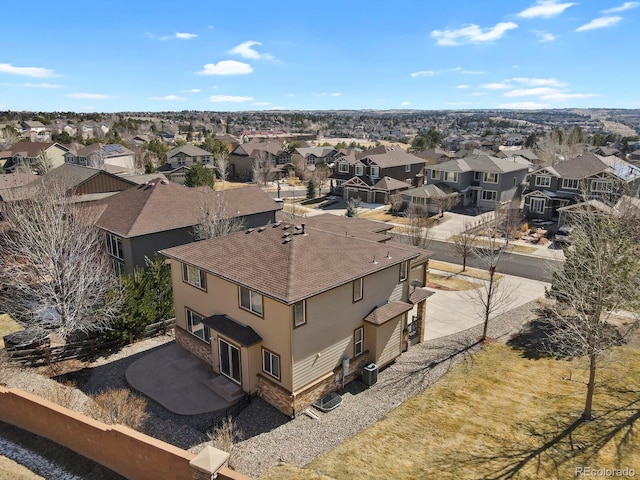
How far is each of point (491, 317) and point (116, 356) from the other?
22.2m

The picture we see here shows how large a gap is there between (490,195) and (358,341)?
48700 mm

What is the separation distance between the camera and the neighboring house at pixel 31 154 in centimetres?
7312

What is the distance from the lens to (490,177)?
202 ft

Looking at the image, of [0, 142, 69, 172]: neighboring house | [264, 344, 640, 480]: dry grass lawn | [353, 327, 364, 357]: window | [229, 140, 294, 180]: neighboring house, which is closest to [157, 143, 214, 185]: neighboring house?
[229, 140, 294, 180]: neighboring house

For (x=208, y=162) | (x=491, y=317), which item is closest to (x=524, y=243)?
(x=491, y=317)

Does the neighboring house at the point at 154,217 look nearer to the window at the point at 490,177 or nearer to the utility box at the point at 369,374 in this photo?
the utility box at the point at 369,374

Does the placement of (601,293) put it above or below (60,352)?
above

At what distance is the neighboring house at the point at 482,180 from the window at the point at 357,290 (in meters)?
45.8

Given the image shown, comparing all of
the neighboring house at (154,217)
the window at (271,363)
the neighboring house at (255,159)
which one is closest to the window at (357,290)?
the window at (271,363)

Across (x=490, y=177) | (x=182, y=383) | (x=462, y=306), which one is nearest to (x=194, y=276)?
(x=182, y=383)

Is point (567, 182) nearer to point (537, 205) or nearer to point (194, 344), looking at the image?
point (537, 205)

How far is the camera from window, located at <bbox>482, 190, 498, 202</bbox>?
61.3m

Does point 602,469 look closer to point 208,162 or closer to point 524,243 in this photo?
point 524,243

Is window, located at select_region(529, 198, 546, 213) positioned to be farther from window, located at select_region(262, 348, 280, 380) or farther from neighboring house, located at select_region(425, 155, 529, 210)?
window, located at select_region(262, 348, 280, 380)
